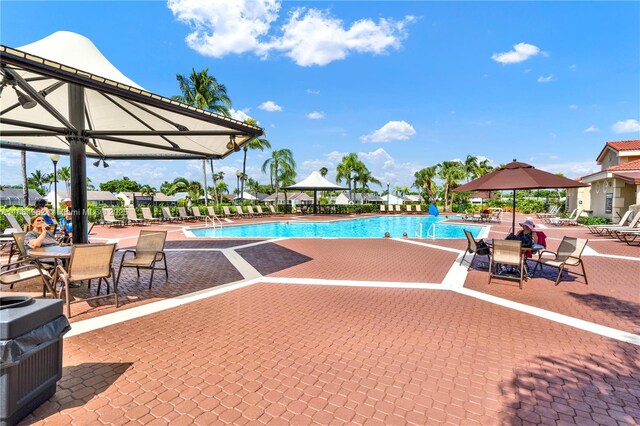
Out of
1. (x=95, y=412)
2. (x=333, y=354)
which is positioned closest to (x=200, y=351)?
(x=95, y=412)

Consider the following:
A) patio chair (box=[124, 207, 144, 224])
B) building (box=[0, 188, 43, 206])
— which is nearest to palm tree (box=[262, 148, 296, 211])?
patio chair (box=[124, 207, 144, 224])

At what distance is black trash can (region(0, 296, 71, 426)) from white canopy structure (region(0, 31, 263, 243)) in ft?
7.83

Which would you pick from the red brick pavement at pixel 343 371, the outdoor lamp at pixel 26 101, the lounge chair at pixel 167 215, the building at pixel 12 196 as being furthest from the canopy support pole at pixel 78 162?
the building at pixel 12 196

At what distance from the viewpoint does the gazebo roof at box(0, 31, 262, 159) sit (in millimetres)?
3777

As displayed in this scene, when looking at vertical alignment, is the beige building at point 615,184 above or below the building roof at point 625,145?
below

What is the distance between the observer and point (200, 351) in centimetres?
368

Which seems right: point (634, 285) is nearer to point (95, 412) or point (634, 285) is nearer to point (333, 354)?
point (333, 354)

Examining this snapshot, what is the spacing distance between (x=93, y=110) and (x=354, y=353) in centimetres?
721

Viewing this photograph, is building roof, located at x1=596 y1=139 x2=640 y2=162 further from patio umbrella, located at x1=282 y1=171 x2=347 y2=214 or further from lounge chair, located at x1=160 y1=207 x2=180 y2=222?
lounge chair, located at x1=160 y1=207 x2=180 y2=222

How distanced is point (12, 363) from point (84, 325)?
7.80ft

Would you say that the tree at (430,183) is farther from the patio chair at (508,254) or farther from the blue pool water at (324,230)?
the patio chair at (508,254)

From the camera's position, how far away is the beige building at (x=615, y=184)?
18.1m

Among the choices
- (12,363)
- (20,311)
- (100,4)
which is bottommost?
(12,363)

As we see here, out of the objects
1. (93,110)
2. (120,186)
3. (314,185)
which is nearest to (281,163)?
(314,185)
